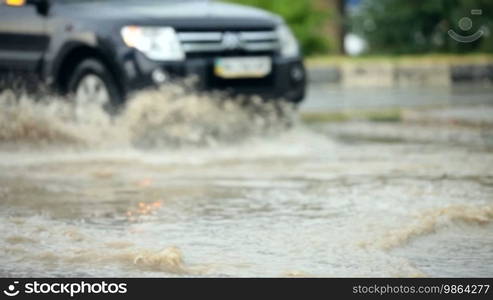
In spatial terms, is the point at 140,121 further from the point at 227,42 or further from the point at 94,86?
the point at 227,42

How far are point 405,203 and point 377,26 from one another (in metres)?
16.1

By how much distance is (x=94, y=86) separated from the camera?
11.5 m

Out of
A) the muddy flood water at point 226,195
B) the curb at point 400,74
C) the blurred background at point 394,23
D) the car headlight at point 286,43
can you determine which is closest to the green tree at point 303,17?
the blurred background at point 394,23

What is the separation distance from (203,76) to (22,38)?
5.51ft

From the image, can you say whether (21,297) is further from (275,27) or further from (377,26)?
(377,26)

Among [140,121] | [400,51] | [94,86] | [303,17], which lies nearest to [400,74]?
[400,51]

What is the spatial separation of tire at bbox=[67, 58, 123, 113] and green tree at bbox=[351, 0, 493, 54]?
11.7 m

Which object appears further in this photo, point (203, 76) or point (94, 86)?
point (94, 86)

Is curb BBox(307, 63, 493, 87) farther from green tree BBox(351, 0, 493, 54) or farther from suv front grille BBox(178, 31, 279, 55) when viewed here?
suv front grille BBox(178, 31, 279, 55)

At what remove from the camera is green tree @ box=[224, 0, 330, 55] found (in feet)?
77.7

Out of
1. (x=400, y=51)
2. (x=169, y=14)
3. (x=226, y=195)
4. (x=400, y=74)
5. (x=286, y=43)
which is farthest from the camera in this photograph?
(x=400, y=51)

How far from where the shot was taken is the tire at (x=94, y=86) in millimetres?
11339

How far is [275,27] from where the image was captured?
478 inches

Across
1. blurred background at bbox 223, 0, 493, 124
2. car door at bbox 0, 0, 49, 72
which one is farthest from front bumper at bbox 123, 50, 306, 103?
blurred background at bbox 223, 0, 493, 124
